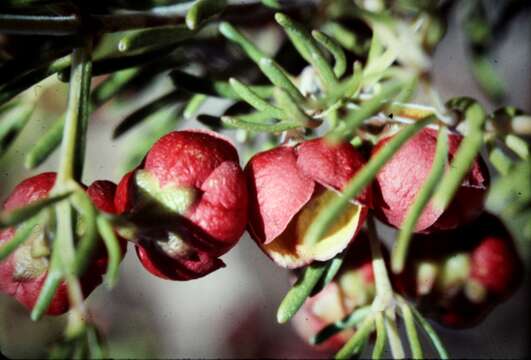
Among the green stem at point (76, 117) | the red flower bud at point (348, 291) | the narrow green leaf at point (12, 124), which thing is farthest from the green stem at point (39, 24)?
the red flower bud at point (348, 291)

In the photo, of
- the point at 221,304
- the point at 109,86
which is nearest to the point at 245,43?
the point at 109,86

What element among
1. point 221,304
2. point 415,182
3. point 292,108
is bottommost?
point 221,304

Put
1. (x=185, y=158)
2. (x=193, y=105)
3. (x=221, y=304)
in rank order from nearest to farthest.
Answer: (x=185, y=158) < (x=193, y=105) < (x=221, y=304)

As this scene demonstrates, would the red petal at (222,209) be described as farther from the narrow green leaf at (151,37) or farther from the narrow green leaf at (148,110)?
the narrow green leaf at (148,110)

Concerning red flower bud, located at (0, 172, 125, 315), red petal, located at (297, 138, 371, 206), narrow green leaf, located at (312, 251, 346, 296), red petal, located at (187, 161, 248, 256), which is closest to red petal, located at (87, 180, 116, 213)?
red flower bud, located at (0, 172, 125, 315)

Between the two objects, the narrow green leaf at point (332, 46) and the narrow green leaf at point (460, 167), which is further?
the narrow green leaf at point (332, 46)

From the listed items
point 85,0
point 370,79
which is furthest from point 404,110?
point 85,0

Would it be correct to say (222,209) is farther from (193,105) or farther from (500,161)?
(193,105)
